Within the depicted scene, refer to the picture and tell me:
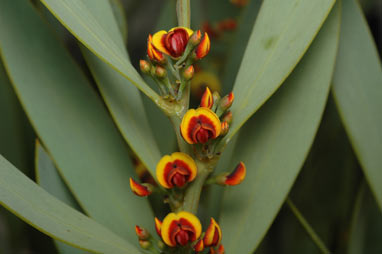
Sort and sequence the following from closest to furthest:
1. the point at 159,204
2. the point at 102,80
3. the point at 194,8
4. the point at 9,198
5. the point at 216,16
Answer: the point at 9,198 < the point at 102,80 < the point at 159,204 < the point at 194,8 < the point at 216,16

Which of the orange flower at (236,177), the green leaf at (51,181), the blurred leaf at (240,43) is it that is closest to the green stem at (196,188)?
the orange flower at (236,177)

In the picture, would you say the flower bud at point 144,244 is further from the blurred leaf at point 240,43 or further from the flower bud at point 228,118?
the blurred leaf at point 240,43

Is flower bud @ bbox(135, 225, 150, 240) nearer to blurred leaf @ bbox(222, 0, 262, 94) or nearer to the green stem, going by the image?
the green stem

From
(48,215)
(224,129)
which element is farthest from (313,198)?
(48,215)

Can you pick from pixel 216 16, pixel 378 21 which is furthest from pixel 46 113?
pixel 378 21

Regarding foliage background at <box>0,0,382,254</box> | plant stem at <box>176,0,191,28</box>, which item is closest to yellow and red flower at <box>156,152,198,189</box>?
plant stem at <box>176,0,191,28</box>

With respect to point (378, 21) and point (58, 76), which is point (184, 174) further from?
point (378, 21)

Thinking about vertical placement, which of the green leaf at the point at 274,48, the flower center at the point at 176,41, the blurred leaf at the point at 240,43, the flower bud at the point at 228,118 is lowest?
the blurred leaf at the point at 240,43
